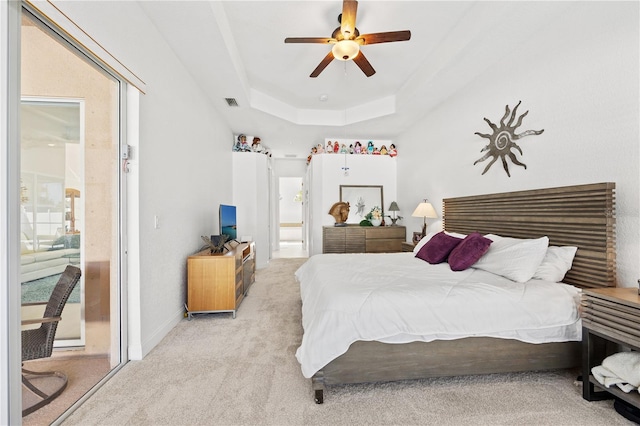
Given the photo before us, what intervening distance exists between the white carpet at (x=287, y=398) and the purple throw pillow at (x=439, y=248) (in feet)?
3.54

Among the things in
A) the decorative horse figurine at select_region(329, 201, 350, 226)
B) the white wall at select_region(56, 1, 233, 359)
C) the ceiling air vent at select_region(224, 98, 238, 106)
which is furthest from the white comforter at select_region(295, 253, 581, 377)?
the decorative horse figurine at select_region(329, 201, 350, 226)

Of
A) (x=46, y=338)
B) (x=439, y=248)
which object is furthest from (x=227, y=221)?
(x=439, y=248)

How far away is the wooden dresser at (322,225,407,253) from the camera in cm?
522

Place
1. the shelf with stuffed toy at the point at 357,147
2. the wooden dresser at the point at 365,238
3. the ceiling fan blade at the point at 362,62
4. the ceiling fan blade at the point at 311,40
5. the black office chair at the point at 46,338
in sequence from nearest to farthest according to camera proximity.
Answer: the black office chair at the point at 46,338, the ceiling fan blade at the point at 311,40, the ceiling fan blade at the point at 362,62, the wooden dresser at the point at 365,238, the shelf with stuffed toy at the point at 357,147

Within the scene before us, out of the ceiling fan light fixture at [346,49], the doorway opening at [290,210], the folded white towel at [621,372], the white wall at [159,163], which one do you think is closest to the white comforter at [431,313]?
the folded white towel at [621,372]

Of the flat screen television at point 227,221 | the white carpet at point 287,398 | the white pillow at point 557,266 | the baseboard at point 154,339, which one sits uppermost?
the flat screen television at point 227,221

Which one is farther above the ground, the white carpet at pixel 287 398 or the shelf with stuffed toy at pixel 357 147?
the shelf with stuffed toy at pixel 357 147

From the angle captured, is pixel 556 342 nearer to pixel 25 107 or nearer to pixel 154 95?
pixel 25 107

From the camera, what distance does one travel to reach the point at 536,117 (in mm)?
2555

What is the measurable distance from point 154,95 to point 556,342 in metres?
3.63

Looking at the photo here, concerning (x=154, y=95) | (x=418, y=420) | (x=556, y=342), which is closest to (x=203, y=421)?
(x=418, y=420)

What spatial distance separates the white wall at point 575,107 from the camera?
6.25ft

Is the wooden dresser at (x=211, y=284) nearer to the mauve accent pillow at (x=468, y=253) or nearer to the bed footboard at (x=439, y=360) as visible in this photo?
the bed footboard at (x=439, y=360)

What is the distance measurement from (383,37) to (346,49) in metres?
0.32
